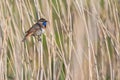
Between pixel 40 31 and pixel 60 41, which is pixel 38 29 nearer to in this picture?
pixel 40 31

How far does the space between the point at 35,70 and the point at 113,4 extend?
0.68 meters

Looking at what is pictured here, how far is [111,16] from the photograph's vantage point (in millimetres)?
2637

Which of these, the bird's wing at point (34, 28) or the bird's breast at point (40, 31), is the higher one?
the bird's wing at point (34, 28)

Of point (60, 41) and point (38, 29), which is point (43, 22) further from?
point (60, 41)

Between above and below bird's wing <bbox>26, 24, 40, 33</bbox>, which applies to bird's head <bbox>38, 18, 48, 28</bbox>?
above

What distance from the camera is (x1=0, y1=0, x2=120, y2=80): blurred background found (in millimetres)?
2293

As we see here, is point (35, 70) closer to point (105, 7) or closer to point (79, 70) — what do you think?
point (79, 70)

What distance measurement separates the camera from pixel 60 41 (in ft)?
7.84

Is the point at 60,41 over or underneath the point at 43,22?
underneath

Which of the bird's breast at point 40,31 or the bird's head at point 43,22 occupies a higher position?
the bird's head at point 43,22

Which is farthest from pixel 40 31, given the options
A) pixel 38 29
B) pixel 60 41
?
pixel 60 41

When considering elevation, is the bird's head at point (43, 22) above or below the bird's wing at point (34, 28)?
above

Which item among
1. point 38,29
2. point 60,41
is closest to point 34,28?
point 38,29

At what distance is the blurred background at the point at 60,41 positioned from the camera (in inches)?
90.3
